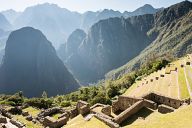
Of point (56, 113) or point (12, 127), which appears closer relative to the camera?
point (12, 127)

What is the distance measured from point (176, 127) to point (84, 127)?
8.92 meters

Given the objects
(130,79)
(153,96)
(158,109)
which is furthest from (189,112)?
(130,79)

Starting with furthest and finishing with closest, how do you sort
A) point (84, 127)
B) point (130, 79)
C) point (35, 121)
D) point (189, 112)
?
1. point (130, 79)
2. point (35, 121)
3. point (84, 127)
4. point (189, 112)

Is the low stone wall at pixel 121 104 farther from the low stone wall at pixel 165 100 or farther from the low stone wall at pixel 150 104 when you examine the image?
the low stone wall at pixel 150 104

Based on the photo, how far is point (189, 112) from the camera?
2283 centimetres

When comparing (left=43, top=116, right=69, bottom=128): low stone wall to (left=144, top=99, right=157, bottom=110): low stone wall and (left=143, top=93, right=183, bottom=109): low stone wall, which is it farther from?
(left=143, top=93, right=183, bottom=109): low stone wall

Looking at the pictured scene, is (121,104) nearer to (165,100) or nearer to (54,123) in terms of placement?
(165,100)

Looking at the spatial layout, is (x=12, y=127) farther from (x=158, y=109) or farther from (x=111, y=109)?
(x=158, y=109)

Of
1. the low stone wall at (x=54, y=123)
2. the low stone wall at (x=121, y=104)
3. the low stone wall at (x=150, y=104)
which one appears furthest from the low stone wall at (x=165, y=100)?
the low stone wall at (x=54, y=123)

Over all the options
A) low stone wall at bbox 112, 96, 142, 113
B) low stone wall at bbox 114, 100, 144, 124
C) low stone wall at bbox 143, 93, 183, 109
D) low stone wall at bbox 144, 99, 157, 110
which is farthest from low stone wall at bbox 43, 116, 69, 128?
low stone wall at bbox 143, 93, 183, 109

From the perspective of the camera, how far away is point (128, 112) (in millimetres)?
29484

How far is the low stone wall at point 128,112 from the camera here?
28397 mm

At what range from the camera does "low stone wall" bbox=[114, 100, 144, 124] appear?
28.4 meters

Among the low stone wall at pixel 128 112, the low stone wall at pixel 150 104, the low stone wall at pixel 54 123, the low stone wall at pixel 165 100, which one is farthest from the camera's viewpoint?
the low stone wall at pixel 165 100
